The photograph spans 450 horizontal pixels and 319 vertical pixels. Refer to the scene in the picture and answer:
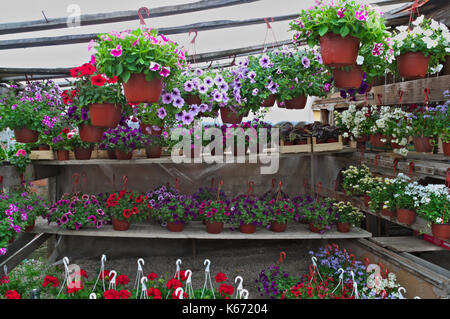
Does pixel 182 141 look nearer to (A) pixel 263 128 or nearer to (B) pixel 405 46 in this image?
(A) pixel 263 128

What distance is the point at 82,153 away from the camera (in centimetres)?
380

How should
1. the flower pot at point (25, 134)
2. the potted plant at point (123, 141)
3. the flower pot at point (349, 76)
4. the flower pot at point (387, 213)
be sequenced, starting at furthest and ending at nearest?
the potted plant at point (123, 141) → the flower pot at point (25, 134) → the flower pot at point (387, 213) → the flower pot at point (349, 76)

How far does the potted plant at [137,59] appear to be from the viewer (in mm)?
2033

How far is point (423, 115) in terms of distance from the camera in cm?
284

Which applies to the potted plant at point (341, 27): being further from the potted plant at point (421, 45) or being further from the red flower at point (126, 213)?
the red flower at point (126, 213)

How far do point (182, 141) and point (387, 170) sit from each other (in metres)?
2.00

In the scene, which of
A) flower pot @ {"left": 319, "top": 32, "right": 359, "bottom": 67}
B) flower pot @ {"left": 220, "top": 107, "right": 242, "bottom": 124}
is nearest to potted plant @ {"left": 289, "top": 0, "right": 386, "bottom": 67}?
flower pot @ {"left": 319, "top": 32, "right": 359, "bottom": 67}

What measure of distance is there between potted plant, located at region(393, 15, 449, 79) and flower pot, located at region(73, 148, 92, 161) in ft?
9.75

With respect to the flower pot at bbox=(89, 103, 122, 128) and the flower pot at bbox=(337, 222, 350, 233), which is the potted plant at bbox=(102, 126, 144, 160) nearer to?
the flower pot at bbox=(89, 103, 122, 128)

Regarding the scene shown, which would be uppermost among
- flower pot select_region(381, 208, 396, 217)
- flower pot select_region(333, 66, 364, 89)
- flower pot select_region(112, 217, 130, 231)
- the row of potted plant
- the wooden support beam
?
the wooden support beam

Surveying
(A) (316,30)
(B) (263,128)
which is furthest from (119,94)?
(B) (263,128)

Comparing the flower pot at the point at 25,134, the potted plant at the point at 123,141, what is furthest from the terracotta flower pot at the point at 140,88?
the flower pot at the point at 25,134

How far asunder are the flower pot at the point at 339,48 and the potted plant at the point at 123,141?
7.32 feet

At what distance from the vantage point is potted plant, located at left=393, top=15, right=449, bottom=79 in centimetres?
247
